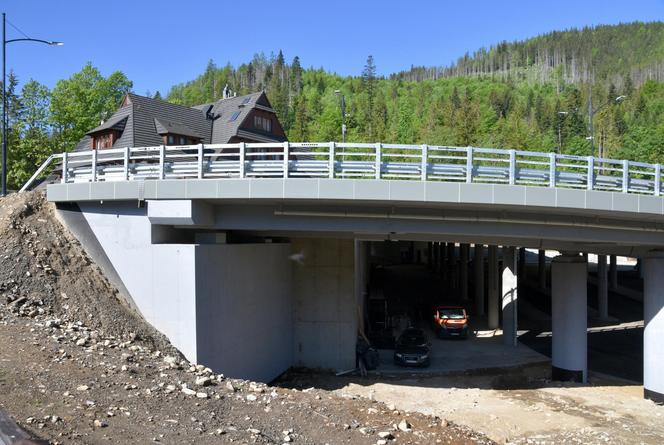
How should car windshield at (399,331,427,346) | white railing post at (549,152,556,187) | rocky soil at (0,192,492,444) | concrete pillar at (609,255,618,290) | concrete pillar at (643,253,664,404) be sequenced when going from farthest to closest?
1. concrete pillar at (609,255,618,290)
2. car windshield at (399,331,427,346)
3. concrete pillar at (643,253,664,404)
4. white railing post at (549,152,556,187)
5. rocky soil at (0,192,492,444)

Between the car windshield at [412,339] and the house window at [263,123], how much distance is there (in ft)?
67.0

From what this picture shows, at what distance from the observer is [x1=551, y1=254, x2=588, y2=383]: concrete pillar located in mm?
20750

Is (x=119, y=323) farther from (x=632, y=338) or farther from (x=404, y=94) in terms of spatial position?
(x=404, y=94)

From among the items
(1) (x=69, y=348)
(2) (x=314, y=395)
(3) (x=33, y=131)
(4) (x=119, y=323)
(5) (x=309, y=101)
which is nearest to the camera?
(1) (x=69, y=348)

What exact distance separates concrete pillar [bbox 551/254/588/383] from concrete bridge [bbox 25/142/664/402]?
147 centimetres

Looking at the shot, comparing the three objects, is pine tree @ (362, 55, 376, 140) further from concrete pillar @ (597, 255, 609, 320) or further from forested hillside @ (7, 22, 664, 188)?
concrete pillar @ (597, 255, 609, 320)

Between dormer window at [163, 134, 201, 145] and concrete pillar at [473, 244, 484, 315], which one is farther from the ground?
dormer window at [163, 134, 201, 145]

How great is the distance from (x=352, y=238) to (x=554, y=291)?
8.50 m

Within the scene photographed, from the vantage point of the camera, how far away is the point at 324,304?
22047mm

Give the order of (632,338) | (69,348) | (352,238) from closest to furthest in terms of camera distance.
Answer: (69,348) → (352,238) → (632,338)

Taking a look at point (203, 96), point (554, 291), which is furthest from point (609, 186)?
point (203, 96)

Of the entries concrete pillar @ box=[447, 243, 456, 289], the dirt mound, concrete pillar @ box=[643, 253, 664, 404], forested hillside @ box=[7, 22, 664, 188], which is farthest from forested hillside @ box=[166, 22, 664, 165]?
the dirt mound

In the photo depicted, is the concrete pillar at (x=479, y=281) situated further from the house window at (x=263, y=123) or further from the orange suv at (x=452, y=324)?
the house window at (x=263, y=123)

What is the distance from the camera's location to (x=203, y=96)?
138m
